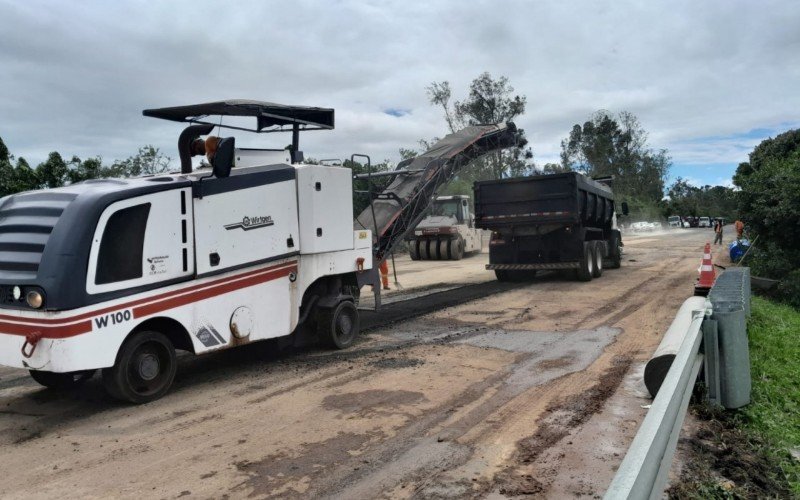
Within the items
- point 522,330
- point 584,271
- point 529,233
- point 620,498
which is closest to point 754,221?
point 584,271

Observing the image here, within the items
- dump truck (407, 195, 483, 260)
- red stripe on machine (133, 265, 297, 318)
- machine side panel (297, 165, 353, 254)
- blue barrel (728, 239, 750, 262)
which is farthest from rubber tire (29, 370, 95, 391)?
blue barrel (728, 239, 750, 262)

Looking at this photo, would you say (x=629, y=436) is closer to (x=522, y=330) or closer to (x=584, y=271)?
(x=522, y=330)

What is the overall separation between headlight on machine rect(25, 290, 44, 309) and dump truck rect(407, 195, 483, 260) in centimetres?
1960

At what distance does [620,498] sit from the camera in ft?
5.79

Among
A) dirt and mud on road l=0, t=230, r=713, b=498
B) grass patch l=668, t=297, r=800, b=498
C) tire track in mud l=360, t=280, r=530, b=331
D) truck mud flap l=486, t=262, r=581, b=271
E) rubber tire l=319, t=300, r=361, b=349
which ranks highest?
truck mud flap l=486, t=262, r=581, b=271

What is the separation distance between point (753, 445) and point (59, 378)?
628 cm

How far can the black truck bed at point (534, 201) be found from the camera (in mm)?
14094

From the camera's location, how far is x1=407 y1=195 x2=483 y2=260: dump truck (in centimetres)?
2517

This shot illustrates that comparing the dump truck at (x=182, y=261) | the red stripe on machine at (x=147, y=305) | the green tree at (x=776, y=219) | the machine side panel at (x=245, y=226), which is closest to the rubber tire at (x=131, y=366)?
the dump truck at (x=182, y=261)

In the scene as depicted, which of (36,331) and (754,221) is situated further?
(754,221)

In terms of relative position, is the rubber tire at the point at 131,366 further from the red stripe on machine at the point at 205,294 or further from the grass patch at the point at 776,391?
the grass patch at the point at 776,391

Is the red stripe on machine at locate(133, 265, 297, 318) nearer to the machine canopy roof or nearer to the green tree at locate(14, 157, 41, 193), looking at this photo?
the machine canopy roof

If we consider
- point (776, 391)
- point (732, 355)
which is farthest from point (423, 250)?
point (732, 355)

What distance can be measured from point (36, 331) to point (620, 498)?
502 cm
